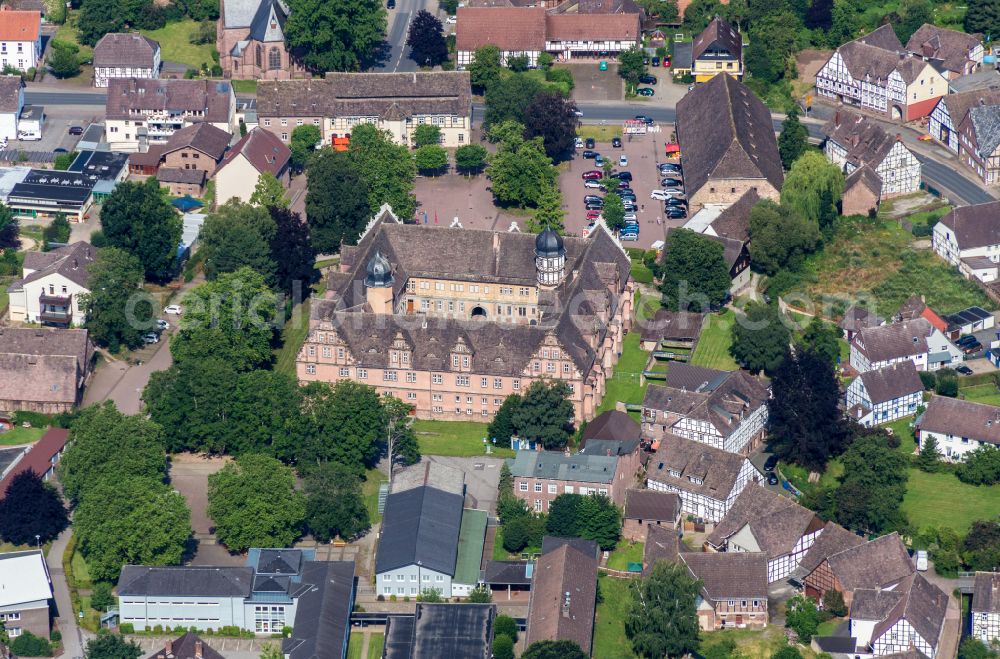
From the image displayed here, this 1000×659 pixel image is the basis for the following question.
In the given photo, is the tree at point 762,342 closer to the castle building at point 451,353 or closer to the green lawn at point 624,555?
the castle building at point 451,353

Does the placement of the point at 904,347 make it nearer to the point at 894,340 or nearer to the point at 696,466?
the point at 894,340

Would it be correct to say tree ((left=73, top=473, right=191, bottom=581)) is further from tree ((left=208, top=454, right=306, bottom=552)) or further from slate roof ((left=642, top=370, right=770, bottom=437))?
slate roof ((left=642, top=370, right=770, bottom=437))

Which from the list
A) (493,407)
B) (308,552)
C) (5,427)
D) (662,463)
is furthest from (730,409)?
(5,427)

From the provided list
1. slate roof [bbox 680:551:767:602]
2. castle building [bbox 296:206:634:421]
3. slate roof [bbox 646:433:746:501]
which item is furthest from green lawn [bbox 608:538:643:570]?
castle building [bbox 296:206:634:421]

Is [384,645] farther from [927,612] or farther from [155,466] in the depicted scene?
[927,612]

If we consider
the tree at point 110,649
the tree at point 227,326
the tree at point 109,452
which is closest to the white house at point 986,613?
the tree at point 110,649
